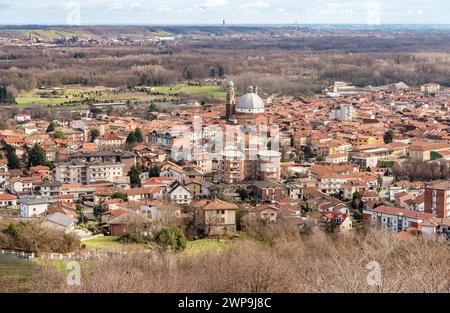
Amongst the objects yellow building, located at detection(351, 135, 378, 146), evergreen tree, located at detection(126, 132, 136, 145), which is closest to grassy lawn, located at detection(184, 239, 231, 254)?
evergreen tree, located at detection(126, 132, 136, 145)

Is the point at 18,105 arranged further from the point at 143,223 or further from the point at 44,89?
the point at 143,223

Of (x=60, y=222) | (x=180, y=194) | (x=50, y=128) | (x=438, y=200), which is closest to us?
(x=60, y=222)

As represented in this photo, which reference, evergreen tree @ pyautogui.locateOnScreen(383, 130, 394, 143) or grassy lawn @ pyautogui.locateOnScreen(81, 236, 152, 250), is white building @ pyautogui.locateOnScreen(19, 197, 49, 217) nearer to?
grassy lawn @ pyautogui.locateOnScreen(81, 236, 152, 250)

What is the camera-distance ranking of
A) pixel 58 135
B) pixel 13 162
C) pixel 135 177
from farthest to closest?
pixel 58 135 → pixel 13 162 → pixel 135 177

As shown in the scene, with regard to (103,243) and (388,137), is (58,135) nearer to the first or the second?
(388,137)

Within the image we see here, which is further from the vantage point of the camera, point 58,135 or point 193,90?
point 193,90

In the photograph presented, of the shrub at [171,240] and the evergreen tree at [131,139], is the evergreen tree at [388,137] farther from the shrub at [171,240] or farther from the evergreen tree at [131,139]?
the shrub at [171,240]

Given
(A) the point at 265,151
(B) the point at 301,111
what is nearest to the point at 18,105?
(B) the point at 301,111

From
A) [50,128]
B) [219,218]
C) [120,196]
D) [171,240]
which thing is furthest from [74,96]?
[171,240]
